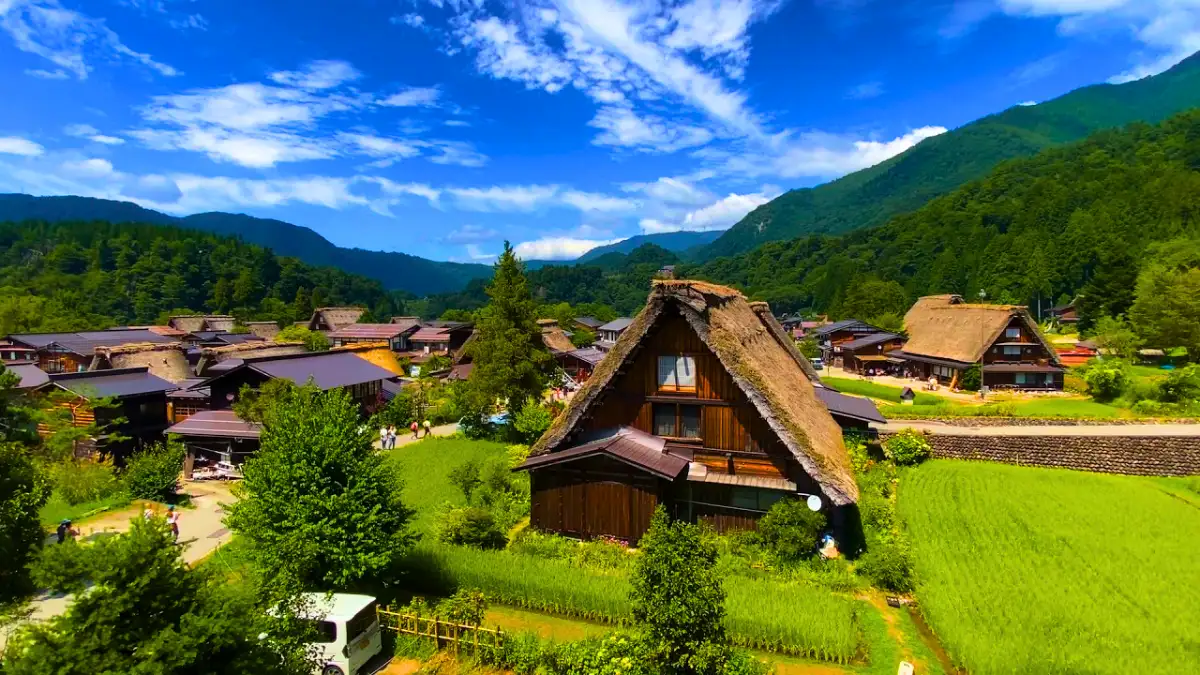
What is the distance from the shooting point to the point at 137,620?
6.59m

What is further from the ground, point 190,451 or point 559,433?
point 559,433

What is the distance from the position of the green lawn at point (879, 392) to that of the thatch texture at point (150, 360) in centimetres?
5271

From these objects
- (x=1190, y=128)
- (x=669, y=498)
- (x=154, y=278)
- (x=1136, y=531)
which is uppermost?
(x=1190, y=128)

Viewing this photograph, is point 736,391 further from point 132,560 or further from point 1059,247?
point 1059,247

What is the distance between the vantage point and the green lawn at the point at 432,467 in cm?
2119

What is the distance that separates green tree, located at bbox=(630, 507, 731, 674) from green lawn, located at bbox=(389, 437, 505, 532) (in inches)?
417

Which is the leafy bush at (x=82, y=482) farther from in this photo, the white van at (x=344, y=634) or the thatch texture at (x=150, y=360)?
the white van at (x=344, y=634)

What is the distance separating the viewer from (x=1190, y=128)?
130m

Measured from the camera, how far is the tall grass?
11.4 m

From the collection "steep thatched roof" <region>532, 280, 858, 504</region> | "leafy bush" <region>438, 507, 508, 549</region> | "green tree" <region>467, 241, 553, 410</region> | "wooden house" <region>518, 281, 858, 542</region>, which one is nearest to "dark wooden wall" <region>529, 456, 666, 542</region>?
"wooden house" <region>518, 281, 858, 542</region>

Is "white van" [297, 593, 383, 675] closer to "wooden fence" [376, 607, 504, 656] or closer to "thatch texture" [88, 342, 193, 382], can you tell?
"wooden fence" [376, 607, 504, 656]

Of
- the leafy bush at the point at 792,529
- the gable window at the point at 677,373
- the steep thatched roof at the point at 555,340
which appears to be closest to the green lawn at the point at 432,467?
the gable window at the point at 677,373

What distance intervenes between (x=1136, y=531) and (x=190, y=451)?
38318mm

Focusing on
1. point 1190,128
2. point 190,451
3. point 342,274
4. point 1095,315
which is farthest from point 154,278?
point 1190,128
